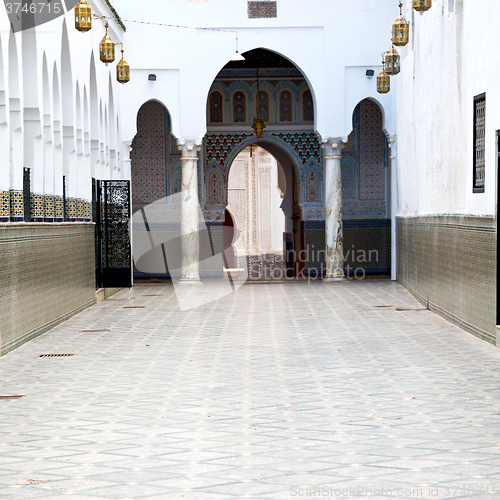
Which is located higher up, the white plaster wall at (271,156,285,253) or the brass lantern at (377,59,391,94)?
the brass lantern at (377,59,391,94)

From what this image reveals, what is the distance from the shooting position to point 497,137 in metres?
6.50

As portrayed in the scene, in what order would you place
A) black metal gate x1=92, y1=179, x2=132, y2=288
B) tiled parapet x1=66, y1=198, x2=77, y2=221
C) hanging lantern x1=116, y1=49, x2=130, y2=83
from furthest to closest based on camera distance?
1. hanging lantern x1=116, y1=49, x2=130, y2=83
2. black metal gate x1=92, y1=179, x2=132, y2=288
3. tiled parapet x1=66, y1=198, x2=77, y2=221

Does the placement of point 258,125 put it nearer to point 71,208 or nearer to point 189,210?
point 189,210

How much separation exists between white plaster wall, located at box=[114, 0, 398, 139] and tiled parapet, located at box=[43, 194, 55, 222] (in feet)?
17.7

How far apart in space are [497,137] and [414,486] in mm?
4052

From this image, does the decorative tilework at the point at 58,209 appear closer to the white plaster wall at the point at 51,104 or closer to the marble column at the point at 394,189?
the white plaster wall at the point at 51,104

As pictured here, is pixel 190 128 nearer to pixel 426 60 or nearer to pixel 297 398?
pixel 426 60

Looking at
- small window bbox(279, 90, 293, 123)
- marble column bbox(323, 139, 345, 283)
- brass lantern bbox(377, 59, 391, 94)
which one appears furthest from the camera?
small window bbox(279, 90, 293, 123)

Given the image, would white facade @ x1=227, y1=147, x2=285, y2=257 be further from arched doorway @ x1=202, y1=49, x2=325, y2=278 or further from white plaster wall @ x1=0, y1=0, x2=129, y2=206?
white plaster wall @ x1=0, y1=0, x2=129, y2=206

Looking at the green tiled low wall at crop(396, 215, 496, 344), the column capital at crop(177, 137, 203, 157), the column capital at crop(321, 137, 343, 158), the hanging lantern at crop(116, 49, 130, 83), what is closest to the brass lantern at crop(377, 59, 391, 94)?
the column capital at crop(321, 137, 343, 158)

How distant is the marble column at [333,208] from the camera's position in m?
13.7
